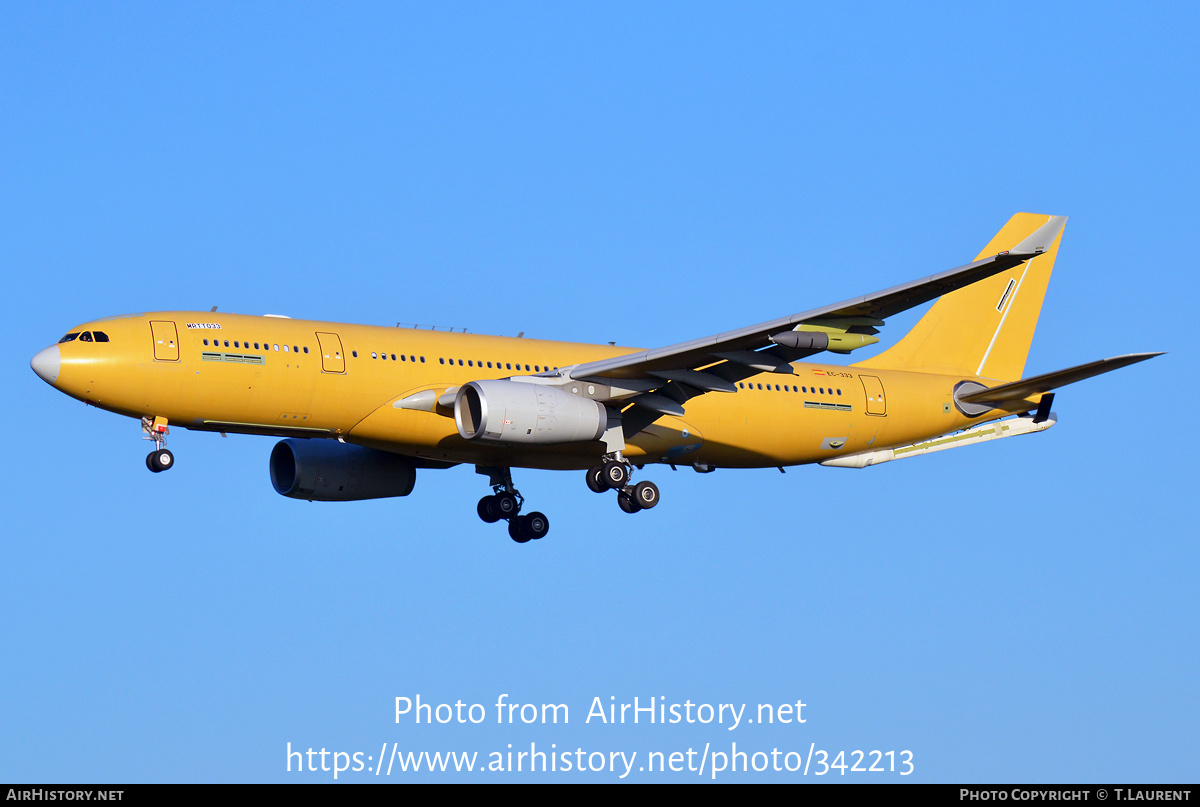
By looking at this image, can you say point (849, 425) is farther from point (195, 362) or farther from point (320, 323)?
point (195, 362)

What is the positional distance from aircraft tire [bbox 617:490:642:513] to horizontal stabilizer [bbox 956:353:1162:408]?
38.6 feet

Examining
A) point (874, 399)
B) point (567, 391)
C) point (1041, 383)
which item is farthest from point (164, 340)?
point (1041, 383)

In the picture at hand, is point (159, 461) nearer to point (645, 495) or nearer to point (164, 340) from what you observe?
point (164, 340)

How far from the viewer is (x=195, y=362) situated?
37750 millimetres

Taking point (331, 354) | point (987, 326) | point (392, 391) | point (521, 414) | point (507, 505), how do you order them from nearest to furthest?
point (521, 414), point (331, 354), point (392, 391), point (507, 505), point (987, 326)

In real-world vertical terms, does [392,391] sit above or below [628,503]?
above

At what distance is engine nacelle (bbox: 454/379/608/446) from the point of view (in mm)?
38562

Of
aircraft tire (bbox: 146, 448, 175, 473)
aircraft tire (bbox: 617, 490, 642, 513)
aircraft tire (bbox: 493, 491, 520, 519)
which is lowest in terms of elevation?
aircraft tire (bbox: 146, 448, 175, 473)

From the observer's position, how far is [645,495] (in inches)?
1699

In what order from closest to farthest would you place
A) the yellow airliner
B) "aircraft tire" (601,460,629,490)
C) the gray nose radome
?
the gray nose radome → the yellow airliner → "aircraft tire" (601,460,629,490)

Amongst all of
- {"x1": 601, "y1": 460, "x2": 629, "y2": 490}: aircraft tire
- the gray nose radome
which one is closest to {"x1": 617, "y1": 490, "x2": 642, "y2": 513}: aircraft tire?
{"x1": 601, "y1": 460, "x2": 629, "y2": 490}: aircraft tire

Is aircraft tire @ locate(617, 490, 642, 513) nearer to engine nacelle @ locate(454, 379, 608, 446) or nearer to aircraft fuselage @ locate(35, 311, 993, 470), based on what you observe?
aircraft fuselage @ locate(35, 311, 993, 470)

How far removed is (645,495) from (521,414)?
227 inches
